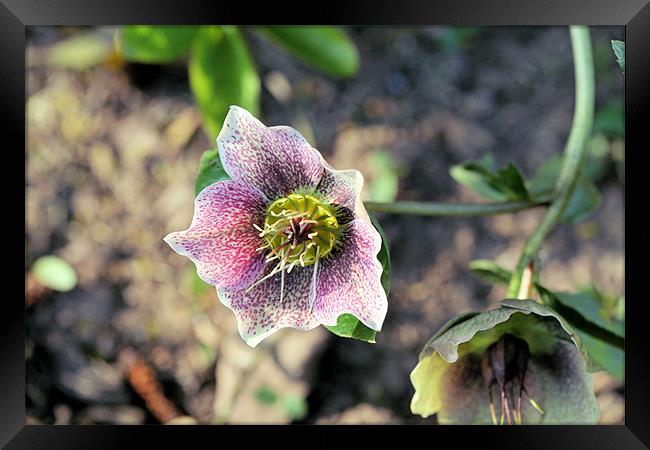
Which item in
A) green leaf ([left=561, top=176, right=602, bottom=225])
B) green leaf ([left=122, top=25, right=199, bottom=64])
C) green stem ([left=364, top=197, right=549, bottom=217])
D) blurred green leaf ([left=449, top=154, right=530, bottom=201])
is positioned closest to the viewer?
green stem ([left=364, top=197, right=549, bottom=217])

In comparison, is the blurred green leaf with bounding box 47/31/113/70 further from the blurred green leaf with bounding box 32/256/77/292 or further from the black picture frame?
the black picture frame

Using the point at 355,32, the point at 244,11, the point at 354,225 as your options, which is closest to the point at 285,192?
the point at 354,225

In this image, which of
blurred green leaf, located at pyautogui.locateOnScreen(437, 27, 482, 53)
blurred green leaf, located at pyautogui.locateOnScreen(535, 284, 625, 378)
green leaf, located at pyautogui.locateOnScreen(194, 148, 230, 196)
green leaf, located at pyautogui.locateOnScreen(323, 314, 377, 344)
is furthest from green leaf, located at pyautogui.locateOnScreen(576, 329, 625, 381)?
blurred green leaf, located at pyautogui.locateOnScreen(437, 27, 482, 53)

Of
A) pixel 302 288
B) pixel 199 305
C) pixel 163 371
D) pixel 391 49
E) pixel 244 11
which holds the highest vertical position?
pixel 391 49

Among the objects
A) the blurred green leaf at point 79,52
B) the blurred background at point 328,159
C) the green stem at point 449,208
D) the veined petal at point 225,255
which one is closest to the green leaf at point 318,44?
the blurred background at point 328,159

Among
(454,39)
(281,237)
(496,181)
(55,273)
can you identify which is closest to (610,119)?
(454,39)

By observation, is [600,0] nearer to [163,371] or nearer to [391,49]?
[391,49]

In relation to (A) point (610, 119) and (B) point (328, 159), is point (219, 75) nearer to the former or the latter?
(B) point (328, 159)
